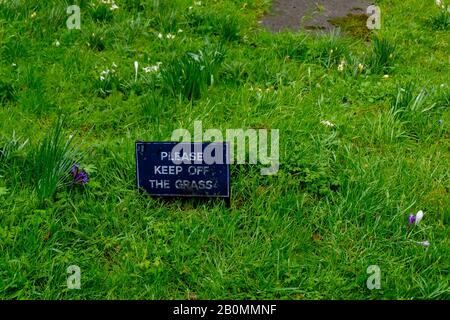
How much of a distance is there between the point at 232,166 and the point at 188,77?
91cm

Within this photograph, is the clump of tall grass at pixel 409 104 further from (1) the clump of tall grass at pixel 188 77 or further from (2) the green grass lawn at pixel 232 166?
(1) the clump of tall grass at pixel 188 77

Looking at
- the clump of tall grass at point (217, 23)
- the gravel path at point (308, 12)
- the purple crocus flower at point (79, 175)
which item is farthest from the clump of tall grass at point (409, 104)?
the purple crocus flower at point (79, 175)

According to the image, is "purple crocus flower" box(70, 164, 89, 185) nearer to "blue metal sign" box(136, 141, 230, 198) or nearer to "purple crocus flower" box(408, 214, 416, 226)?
"blue metal sign" box(136, 141, 230, 198)

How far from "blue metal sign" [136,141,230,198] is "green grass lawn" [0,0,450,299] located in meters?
0.10

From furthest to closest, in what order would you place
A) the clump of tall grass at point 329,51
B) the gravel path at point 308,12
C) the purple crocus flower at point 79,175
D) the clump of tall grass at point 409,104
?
the gravel path at point 308,12
the clump of tall grass at point 329,51
the clump of tall grass at point 409,104
the purple crocus flower at point 79,175

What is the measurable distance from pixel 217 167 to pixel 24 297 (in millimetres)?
1145

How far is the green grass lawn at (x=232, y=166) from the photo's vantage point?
277 cm

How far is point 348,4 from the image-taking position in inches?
225

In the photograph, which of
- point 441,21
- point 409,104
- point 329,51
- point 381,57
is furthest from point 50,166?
point 441,21

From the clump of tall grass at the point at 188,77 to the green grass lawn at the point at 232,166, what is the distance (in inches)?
0.5

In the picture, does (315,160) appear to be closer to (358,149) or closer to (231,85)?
(358,149)

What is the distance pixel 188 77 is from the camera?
3949 millimetres

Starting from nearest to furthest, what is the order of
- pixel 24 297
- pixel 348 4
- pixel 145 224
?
pixel 24 297
pixel 145 224
pixel 348 4

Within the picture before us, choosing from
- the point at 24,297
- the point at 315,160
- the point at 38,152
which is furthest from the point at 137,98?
the point at 24,297
